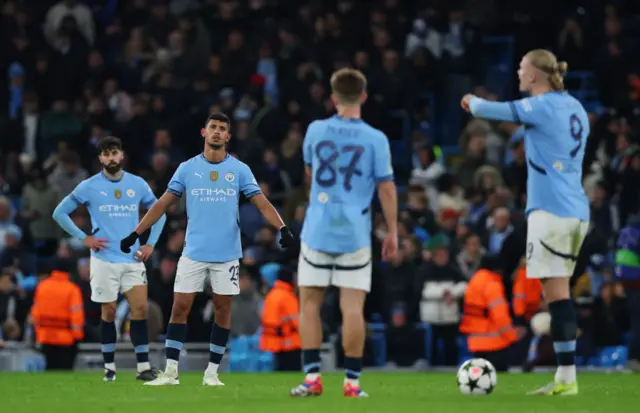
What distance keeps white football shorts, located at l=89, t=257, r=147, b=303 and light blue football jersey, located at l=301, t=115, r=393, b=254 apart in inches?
187

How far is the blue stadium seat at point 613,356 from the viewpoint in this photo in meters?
20.6

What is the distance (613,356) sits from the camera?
2062cm

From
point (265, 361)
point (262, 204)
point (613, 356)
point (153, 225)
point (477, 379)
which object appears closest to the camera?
point (477, 379)

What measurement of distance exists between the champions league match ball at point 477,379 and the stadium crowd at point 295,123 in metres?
8.80

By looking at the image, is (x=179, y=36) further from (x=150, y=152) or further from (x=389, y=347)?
(x=389, y=347)

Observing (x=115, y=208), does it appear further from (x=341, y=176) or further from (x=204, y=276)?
(x=341, y=176)

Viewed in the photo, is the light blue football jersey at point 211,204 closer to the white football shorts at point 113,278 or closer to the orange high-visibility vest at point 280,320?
the white football shorts at point 113,278

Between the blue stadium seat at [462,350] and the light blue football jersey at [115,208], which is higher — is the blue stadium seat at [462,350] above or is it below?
below

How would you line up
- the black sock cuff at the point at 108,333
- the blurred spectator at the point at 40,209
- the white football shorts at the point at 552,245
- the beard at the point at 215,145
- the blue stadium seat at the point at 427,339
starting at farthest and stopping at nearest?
the blurred spectator at the point at 40,209
the blue stadium seat at the point at 427,339
the black sock cuff at the point at 108,333
the beard at the point at 215,145
the white football shorts at the point at 552,245

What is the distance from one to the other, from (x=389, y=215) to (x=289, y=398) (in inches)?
65.9

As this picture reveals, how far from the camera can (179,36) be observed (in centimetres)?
2747

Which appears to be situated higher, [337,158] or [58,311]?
[337,158]

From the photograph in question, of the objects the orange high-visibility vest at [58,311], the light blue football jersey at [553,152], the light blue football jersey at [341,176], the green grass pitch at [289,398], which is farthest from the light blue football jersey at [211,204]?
the orange high-visibility vest at [58,311]

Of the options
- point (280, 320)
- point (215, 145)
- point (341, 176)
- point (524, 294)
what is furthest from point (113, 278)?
point (524, 294)
